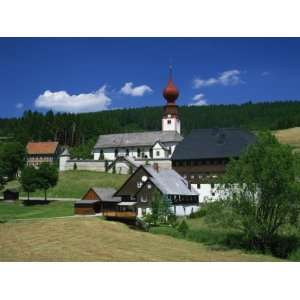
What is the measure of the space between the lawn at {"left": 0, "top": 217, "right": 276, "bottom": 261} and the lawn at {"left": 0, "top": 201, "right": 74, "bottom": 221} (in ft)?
32.0

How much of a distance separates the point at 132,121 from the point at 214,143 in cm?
10518

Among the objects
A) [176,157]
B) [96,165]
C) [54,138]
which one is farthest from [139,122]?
[176,157]

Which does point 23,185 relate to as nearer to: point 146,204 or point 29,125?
point 146,204

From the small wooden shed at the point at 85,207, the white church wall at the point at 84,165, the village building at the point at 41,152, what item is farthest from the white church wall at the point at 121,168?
the small wooden shed at the point at 85,207

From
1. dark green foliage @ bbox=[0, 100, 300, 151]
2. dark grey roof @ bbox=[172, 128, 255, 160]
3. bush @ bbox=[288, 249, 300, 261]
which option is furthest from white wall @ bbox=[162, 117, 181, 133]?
bush @ bbox=[288, 249, 300, 261]

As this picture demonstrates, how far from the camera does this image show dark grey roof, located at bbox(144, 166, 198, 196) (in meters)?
47.9

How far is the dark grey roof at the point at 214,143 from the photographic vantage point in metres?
57.7

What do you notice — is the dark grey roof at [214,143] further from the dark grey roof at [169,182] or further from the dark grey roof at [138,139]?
the dark grey roof at [138,139]

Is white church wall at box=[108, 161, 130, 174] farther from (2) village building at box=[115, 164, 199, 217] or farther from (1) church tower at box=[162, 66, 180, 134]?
(2) village building at box=[115, 164, 199, 217]

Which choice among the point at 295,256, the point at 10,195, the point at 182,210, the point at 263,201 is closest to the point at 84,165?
the point at 10,195

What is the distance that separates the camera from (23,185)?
5731 cm

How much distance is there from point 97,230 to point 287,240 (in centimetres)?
1244

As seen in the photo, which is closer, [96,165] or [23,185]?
[23,185]

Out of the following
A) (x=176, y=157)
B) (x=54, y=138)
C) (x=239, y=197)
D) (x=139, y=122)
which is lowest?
(x=239, y=197)
